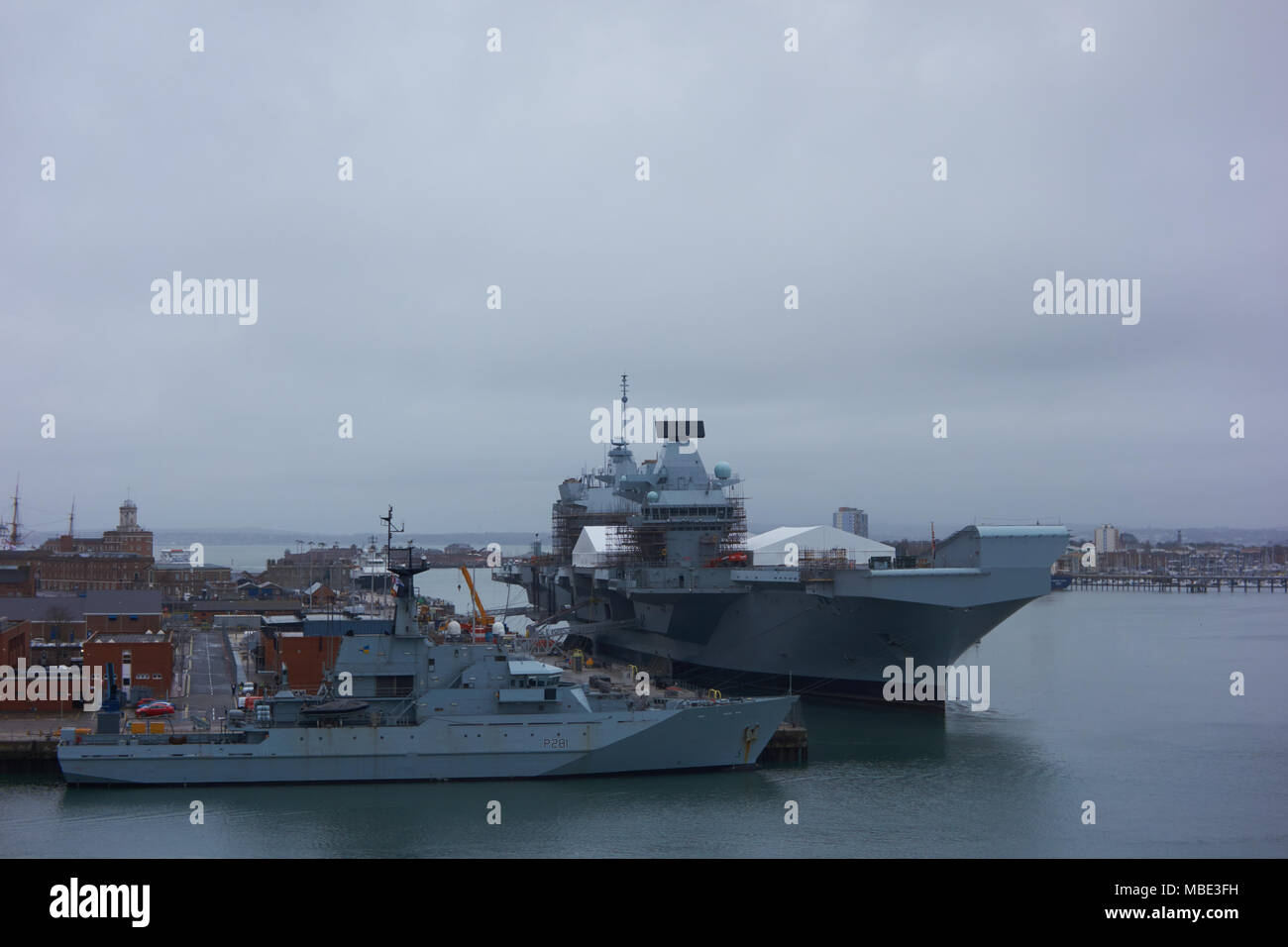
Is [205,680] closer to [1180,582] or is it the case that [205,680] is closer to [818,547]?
[818,547]

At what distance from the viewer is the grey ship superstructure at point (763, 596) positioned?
92.0 feet

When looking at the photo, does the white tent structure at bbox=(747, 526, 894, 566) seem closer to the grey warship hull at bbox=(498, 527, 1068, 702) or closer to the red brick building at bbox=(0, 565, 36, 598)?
the grey warship hull at bbox=(498, 527, 1068, 702)

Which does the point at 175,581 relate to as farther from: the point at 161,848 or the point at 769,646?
the point at 161,848

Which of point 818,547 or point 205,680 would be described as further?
point 818,547

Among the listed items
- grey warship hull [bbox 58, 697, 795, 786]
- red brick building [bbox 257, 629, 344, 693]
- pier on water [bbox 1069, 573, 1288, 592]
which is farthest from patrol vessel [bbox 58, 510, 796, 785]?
pier on water [bbox 1069, 573, 1288, 592]

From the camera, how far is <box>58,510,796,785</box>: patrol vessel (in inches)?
846

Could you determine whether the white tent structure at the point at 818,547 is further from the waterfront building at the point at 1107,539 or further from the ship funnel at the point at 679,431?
the waterfront building at the point at 1107,539

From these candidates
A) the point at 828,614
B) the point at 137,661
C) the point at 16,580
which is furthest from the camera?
the point at 16,580

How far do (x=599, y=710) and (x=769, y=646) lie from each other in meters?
10.4

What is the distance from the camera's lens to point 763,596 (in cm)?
3133

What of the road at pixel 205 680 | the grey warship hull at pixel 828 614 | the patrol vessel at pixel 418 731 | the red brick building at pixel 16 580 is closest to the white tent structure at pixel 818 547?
the grey warship hull at pixel 828 614

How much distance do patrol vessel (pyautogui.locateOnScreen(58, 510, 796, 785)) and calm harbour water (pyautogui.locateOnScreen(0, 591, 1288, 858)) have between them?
41 cm

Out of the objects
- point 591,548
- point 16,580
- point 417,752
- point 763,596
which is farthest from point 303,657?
point 16,580

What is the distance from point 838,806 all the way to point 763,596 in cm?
1076
